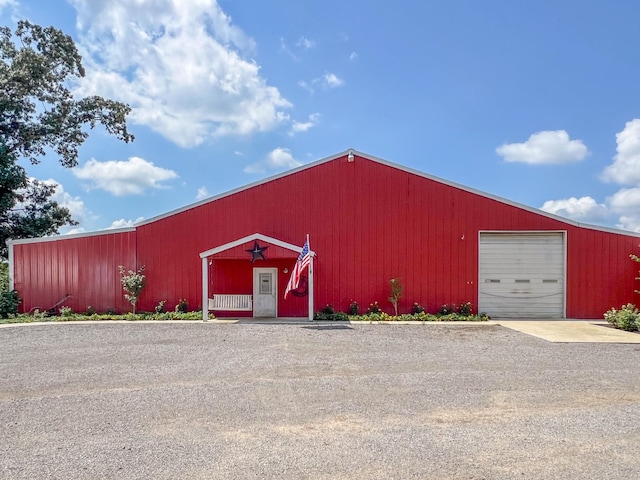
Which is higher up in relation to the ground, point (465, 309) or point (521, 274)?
point (521, 274)

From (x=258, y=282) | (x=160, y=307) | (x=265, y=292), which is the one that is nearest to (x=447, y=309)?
(x=265, y=292)

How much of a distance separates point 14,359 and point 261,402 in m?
5.36

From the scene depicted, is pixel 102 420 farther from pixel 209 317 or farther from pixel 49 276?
Answer: pixel 49 276

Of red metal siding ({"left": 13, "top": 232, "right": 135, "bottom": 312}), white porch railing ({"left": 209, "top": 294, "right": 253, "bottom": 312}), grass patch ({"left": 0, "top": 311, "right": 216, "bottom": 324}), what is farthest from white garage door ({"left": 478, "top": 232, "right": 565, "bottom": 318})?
red metal siding ({"left": 13, "top": 232, "right": 135, "bottom": 312})

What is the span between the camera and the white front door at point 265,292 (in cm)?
1348

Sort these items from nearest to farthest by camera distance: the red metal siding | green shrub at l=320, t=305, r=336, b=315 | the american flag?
the american flag
green shrub at l=320, t=305, r=336, b=315
the red metal siding

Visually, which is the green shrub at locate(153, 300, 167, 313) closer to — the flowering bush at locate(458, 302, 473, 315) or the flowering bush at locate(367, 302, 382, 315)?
the flowering bush at locate(367, 302, 382, 315)

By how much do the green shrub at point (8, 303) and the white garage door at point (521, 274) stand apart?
1557 cm

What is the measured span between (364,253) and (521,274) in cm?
524

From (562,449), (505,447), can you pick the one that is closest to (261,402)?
(505,447)

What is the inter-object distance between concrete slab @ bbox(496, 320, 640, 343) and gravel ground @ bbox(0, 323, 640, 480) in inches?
29.9

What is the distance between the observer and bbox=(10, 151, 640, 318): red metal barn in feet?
43.7

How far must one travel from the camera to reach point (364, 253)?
13.5 metres

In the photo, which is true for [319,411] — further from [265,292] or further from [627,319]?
[627,319]
